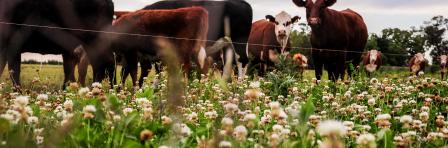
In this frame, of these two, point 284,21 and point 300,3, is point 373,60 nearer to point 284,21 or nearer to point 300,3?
point 284,21

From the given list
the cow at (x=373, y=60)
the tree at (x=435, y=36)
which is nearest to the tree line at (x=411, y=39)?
the tree at (x=435, y=36)

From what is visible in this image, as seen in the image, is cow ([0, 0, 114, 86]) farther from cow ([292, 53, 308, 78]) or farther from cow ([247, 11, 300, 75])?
cow ([247, 11, 300, 75])

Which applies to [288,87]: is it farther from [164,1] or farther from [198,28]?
[164,1]

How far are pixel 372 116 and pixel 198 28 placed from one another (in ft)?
17.9

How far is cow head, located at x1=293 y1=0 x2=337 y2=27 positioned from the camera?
1134cm

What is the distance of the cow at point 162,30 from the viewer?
958 cm

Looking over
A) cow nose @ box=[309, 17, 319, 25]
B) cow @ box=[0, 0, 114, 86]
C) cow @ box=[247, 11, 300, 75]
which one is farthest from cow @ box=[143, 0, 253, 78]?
cow @ box=[0, 0, 114, 86]

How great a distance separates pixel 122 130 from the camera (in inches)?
99.2

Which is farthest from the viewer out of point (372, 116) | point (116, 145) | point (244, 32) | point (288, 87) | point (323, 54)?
point (244, 32)

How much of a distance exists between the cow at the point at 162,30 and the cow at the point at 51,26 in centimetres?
47

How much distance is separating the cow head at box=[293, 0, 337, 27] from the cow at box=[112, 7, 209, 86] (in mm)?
2358

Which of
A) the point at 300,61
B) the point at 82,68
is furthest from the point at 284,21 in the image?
the point at 82,68

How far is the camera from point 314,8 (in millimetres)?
11719

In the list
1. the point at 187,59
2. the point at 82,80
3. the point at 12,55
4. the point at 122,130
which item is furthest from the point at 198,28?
the point at 122,130
